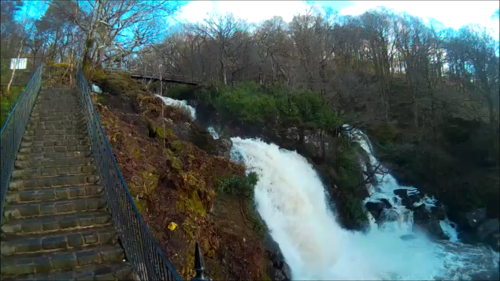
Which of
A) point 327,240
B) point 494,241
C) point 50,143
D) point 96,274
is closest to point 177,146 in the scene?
point 50,143

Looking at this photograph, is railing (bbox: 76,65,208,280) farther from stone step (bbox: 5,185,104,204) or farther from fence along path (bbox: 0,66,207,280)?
stone step (bbox: 5,185,104,204)

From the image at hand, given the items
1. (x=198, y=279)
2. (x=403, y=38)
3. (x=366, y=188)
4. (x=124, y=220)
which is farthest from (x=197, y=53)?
(x=198, y=279)

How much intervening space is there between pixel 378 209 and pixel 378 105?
1392 centimetres

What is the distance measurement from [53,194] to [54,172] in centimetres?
107

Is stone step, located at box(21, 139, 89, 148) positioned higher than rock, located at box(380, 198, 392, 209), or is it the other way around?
stone step, located at box(21, 139, 89, 148)

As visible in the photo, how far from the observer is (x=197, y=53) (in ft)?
128

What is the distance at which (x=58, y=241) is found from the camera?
17.6 feet

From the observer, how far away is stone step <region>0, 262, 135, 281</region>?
15.5ft

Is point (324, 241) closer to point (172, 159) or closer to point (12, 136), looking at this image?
point (172, 159)

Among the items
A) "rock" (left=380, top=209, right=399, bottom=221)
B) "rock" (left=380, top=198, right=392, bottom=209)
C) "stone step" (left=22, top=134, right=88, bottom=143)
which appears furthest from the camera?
"rock" (left=380, top=198, right=392, bottom=209)

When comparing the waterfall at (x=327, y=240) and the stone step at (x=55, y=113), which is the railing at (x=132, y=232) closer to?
the stone step at (x=55, y=113)

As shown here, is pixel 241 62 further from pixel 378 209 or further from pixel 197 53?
pixel 378 209

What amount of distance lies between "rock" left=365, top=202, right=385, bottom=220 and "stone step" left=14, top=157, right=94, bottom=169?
15884 mm

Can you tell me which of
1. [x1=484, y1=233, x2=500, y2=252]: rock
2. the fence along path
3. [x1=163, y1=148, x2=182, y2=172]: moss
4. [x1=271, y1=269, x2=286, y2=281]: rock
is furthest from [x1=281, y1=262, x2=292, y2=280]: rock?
[x1=484, y1=233, x2=500, y2=252]: rock
